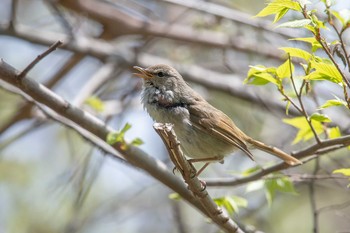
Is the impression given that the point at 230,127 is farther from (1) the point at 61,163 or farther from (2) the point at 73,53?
(1) the point at 61,163

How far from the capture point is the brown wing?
4402 mm

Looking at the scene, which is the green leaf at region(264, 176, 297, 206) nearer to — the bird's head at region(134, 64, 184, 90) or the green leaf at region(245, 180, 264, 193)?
the green leaf at region(245, 180, 264, 193)

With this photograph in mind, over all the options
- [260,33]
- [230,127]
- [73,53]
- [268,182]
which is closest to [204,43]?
[260,33]

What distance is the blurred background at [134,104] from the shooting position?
616 centimetres

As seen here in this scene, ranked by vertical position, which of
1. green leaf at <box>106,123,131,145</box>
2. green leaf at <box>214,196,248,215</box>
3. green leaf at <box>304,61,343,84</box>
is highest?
green leaf at <box>304,61,343,84</box>

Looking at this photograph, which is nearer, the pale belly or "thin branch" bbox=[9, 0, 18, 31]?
the pale belly

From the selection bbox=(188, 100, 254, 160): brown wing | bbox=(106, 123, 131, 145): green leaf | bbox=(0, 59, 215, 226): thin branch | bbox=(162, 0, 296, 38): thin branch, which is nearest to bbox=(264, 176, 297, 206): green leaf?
bbox=(188, 100, 254, 160): brown wing

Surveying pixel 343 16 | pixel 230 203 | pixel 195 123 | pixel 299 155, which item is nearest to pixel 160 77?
pixel 195 123

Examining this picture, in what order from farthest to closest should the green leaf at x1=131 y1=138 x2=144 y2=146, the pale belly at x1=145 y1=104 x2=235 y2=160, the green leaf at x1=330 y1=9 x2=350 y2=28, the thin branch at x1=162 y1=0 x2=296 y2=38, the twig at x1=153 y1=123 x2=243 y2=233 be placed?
1. the thin branch at x1=162 y1=0 x2=296 y2=38
2. the pale belly at x1=145 y1=104 x2=235 y2=160
3. the green leaf at x1=131 y1=138 x2=144 y2=146
4. the twig at x1=153 y1=123 x2=243 y2=233
5. the green leaf at x1=330 y1=9 x2=350 y2=28

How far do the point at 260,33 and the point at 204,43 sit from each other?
0.67 metres

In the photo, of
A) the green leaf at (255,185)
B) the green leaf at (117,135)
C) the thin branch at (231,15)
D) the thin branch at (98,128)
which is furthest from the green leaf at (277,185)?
the thin branch at (231,15)

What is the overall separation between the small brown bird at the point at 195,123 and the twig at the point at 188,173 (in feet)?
2.41

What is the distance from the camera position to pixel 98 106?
4918mm

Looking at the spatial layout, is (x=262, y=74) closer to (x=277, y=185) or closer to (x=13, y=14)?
(x=277, y=185)
